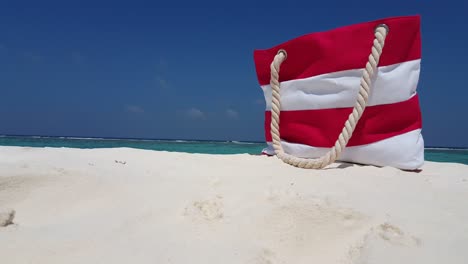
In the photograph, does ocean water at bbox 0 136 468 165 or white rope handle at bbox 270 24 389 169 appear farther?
ocean water at bbox 0 136 468 165

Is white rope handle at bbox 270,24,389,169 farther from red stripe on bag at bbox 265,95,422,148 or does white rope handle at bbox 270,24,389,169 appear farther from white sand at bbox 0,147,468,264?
white sand at bbox 0,147,468,264

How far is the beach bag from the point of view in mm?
1964

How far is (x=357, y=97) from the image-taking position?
1987mm

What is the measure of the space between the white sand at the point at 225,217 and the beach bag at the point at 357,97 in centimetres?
42

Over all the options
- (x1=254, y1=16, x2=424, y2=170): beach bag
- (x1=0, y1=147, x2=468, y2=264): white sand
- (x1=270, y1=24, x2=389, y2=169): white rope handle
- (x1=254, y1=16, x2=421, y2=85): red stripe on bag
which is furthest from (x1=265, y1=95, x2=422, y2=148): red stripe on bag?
(x1=0, y1=147, x2=468, y2=264): white sand

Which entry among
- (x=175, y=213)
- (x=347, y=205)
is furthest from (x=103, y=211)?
(x=347, y=205)

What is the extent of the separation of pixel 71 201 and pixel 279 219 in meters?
0.81

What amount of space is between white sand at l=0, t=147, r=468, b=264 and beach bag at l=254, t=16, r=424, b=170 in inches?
16.5

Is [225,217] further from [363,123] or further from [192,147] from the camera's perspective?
[192,147]

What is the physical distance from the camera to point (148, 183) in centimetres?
143

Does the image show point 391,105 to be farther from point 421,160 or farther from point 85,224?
point 85,224

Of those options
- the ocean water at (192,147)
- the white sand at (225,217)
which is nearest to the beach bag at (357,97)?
the white sand at (225,217)

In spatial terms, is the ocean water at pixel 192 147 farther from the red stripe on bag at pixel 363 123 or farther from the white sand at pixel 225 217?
the white sand at pixel 225 217

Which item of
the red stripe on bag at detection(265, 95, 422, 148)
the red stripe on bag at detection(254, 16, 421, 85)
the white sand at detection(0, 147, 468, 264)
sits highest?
the red stripe on bag at detection(254, 16, 421, 85)
